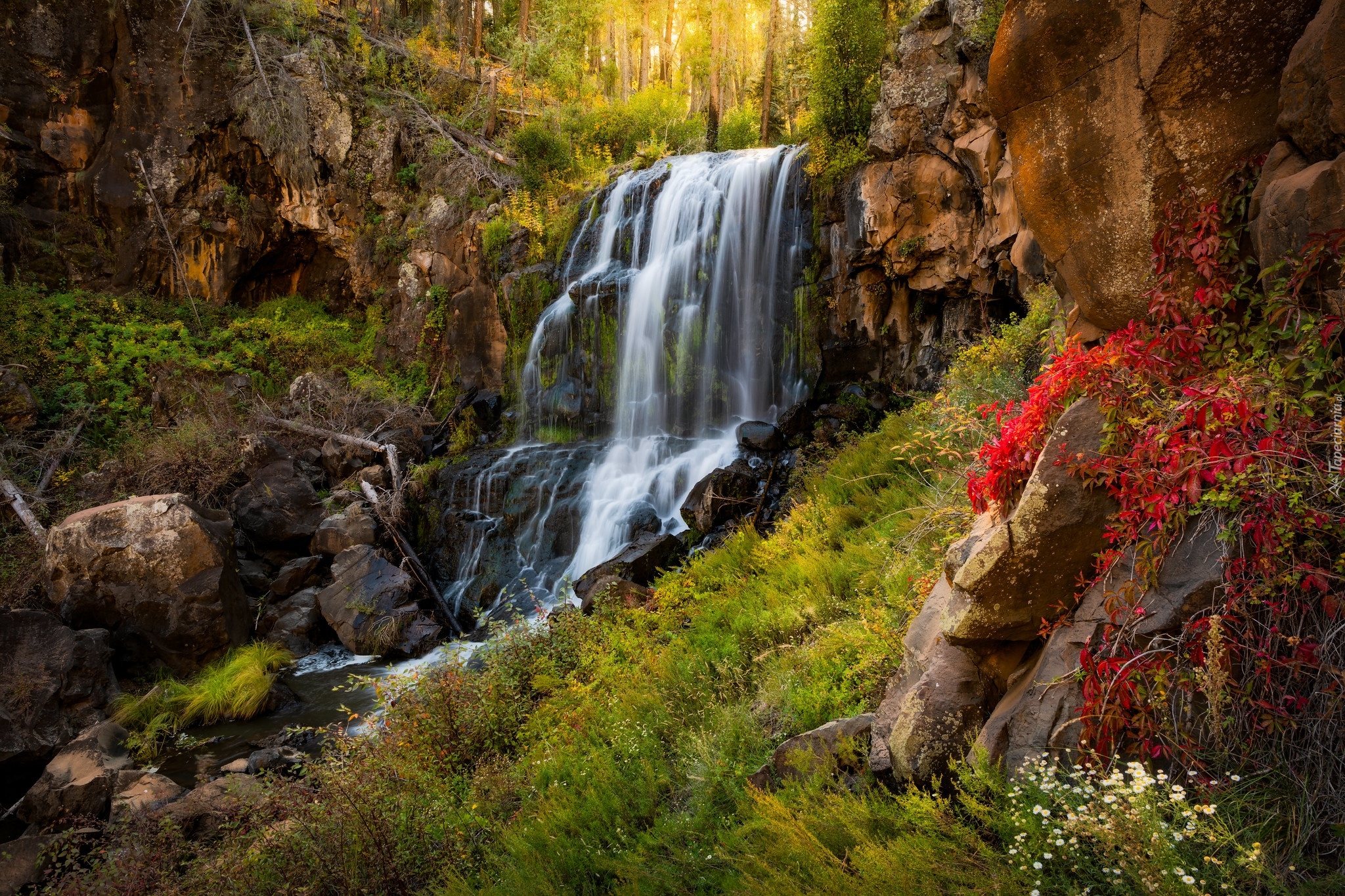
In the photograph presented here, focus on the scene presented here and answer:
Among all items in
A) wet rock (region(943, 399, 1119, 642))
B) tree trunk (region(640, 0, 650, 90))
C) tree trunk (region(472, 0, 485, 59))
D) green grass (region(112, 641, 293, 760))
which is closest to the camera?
wet rock (region(943, 399, 1119, 642))

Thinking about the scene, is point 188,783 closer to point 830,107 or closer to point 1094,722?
point 1094,722

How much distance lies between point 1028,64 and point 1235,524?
235 centimetres

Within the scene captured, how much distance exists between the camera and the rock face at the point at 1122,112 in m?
2.74

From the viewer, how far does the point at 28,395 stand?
13.2 metres

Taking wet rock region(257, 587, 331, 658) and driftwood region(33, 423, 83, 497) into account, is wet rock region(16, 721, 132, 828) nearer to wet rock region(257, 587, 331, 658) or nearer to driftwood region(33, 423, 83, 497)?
wet rock region(257, 587, 331, 658)

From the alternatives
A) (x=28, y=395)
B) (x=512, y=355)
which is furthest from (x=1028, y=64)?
(x=28, y=395)

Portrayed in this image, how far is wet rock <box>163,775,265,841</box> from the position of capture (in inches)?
196

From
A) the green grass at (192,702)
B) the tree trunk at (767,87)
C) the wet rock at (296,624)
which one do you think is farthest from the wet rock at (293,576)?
the tree trunk at (767,87)

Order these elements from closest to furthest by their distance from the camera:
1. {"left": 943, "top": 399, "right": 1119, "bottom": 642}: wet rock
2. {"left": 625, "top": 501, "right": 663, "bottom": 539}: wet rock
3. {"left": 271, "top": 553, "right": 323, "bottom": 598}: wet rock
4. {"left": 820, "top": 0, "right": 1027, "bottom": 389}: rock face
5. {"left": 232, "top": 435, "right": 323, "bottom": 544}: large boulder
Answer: {"left": 943, "top": 399, "right": 1119, "bottom": 642}: wet rock < {"left": 820, "top": 0, "right": 1027, "bottom": 389}: rock face < {"left": 271, "top": 553, "right": 323, "bottom": 598}: wet rock < {"left": 625, "top": 501, "right": 663, "bottom": 539}: wet rock < {"left": 232, "top": 435, "right": 323, "bottom": 544}: large boulder

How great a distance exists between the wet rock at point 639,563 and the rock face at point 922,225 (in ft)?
15.5

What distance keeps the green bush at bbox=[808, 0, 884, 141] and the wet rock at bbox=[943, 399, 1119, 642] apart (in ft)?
34.3

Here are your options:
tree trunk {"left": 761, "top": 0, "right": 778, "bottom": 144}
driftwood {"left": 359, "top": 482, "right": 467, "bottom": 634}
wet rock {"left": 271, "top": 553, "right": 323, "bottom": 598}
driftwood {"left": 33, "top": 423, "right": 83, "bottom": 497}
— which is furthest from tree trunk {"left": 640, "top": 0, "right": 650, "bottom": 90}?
wet rock {"left": 271, "top": 553, "right": 323, "bottom": 598}

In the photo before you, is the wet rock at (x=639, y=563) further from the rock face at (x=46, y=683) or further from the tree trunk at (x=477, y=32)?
the tree trunk at (x=477, y=32)

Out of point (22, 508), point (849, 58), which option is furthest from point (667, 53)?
point (22, 508)
